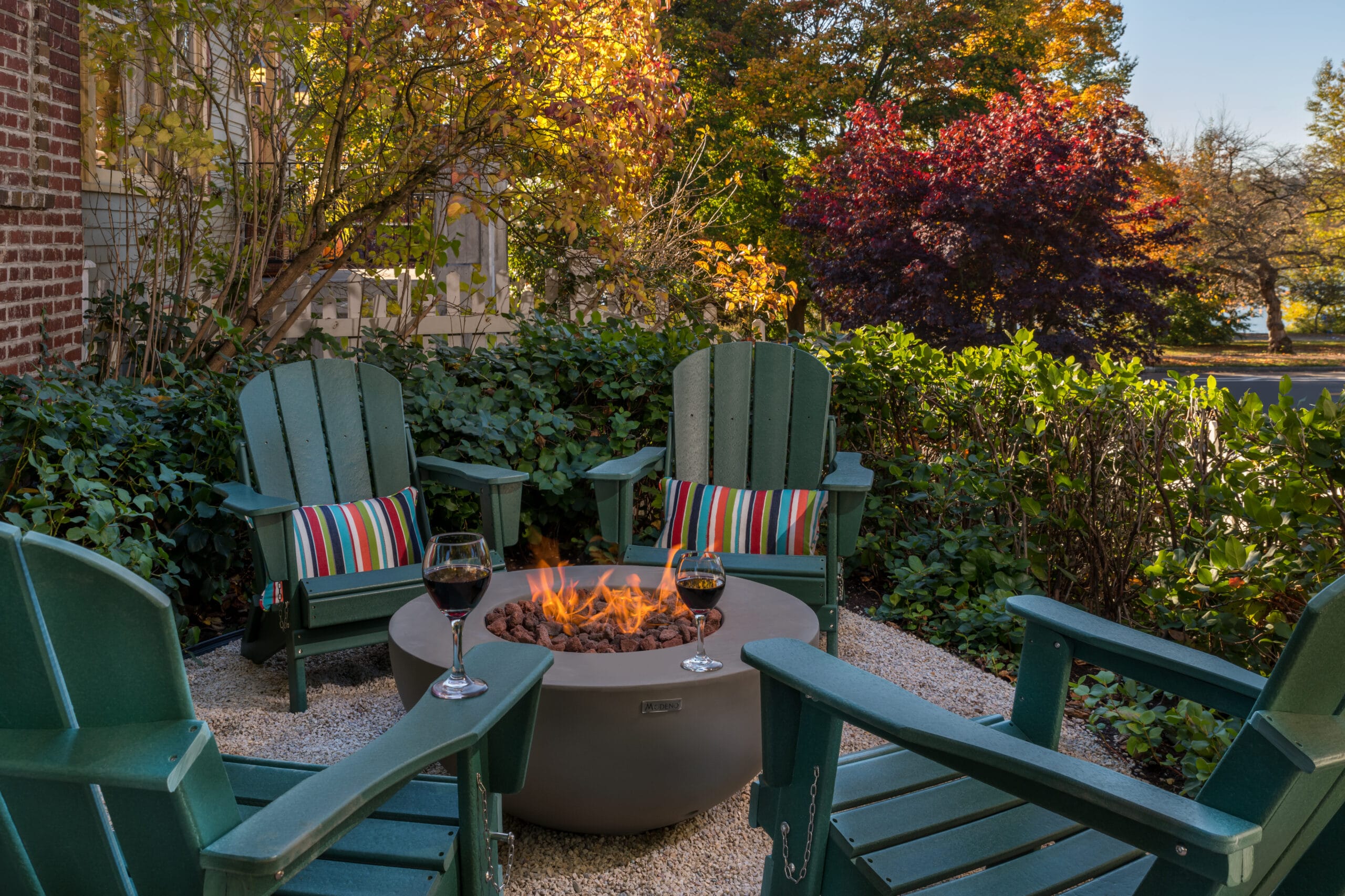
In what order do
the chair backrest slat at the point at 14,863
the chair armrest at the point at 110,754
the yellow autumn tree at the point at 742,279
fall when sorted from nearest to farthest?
the chair armrest at the point at 110,754, the chair backrest slat at the point at 14,863, the yellow autumn tree at the point at 742,279

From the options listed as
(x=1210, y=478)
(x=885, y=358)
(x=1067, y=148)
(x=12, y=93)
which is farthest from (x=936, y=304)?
(x=12, y=93)

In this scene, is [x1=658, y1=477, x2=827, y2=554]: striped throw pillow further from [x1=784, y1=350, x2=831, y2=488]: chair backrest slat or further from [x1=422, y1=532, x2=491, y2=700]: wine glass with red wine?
[x1=422, y1=532, x2=491, y2=700]: wine glass with red wine

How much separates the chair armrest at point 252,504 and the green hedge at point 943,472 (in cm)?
25

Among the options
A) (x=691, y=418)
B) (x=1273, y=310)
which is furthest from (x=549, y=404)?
(x=1273, y=310)

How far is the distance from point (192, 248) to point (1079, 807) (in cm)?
426

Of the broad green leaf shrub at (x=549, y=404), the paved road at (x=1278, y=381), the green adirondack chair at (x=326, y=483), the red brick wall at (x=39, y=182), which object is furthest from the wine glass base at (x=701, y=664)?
the paved road at (x=1278, y=381)

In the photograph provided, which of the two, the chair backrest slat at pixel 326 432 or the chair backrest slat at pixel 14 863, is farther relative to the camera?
the chair backrest slat at pixel 326 432

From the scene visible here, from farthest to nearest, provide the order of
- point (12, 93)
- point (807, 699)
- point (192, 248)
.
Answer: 1. point (192, 248)
2. point (12, 93)
3. point (807, 699)

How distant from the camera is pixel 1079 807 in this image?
0.97 m

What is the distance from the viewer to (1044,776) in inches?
38.0

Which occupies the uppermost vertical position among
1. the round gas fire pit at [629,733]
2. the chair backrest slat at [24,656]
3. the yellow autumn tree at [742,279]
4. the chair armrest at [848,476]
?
the yellow autumn tree at [742,279]

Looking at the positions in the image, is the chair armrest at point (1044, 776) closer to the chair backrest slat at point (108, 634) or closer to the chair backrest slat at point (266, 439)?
the chair backrest slat at point (108, 634)

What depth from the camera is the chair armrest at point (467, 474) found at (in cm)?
288

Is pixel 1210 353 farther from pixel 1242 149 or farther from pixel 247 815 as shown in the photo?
pixel 247 815
